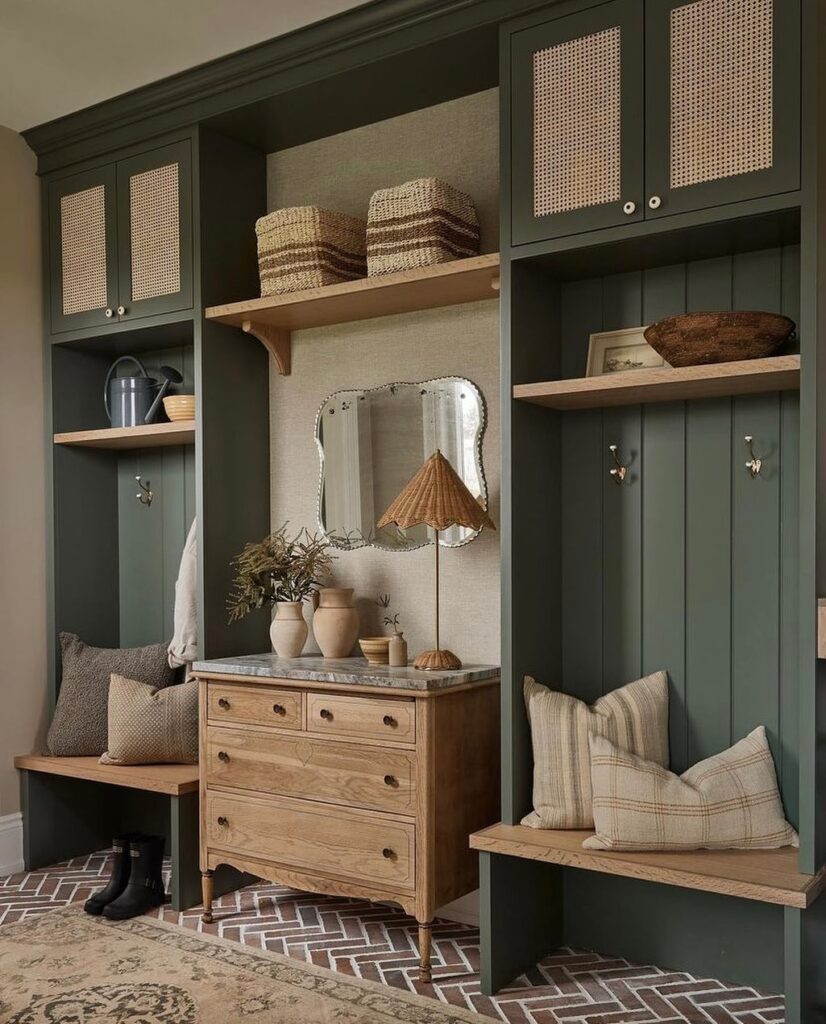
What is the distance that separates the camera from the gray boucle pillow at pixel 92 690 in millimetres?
3881

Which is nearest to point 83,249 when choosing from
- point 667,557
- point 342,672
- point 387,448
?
point 387,448

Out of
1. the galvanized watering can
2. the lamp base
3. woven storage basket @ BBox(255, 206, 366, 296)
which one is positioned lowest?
the lamp base

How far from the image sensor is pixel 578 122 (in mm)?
2758

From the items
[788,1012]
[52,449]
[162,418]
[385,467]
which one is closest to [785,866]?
[788,1012]

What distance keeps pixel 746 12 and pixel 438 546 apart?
173cm

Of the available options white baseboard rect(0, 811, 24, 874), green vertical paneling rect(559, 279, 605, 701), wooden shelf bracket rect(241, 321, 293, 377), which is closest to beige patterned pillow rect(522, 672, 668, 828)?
green vertical paneling rect(559, 279, 605, 701)

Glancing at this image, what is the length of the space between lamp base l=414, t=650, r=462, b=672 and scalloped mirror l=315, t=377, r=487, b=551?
422 millimetres

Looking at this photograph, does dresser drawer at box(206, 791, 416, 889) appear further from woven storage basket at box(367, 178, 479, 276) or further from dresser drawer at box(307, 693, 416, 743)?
woven storage basket at box(367, 178, 479, 276)

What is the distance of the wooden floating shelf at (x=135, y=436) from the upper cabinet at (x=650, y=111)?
153 centimetres

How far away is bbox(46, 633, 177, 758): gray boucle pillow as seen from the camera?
3881mm

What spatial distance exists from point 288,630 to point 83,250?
1743mm

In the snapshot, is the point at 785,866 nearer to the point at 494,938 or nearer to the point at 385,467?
the point at 494,938

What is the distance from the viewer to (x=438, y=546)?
3.30 m

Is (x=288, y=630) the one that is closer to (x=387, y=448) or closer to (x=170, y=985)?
(x=387, y=448)
